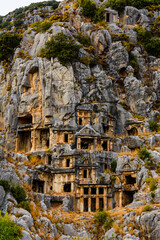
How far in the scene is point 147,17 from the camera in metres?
73.2

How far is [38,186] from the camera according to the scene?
161 ft

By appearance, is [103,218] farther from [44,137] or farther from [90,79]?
[90,79]

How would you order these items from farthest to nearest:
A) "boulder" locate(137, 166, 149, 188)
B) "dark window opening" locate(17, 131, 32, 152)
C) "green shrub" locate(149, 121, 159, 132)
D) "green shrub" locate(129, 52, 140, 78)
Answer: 1. "green shrub" locate(129, 52, 140, 78)
2. "dark window opening" locate(17, 131, 32, 152)
3. "green shrub" locate(149, 121, 159, 132)
4. "boulder" locate(137, 166, 149, 188)

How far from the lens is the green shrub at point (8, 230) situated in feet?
78.6

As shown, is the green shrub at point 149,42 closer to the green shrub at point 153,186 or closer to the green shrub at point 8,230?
the green shrub at point 153,186

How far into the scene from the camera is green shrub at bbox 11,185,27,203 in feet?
98.7

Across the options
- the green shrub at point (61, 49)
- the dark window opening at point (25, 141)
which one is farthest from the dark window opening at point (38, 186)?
the green shrub at point (61, 49)

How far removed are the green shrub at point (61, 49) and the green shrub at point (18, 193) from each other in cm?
3173

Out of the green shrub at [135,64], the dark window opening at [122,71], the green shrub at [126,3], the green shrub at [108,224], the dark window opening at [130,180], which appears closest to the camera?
the green shrub at [108,224]

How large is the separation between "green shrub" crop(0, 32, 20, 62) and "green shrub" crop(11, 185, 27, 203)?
→ 4295cm

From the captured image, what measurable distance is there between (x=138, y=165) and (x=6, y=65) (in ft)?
122

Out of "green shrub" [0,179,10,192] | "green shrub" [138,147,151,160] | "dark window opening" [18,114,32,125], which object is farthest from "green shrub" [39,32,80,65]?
"green shrub" [0,179,10,192]

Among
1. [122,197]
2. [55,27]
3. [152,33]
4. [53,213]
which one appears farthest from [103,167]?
[152,33]

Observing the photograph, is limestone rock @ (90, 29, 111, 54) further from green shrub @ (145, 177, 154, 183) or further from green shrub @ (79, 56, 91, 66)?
green shrub @ (145, 177, 154, 183)
